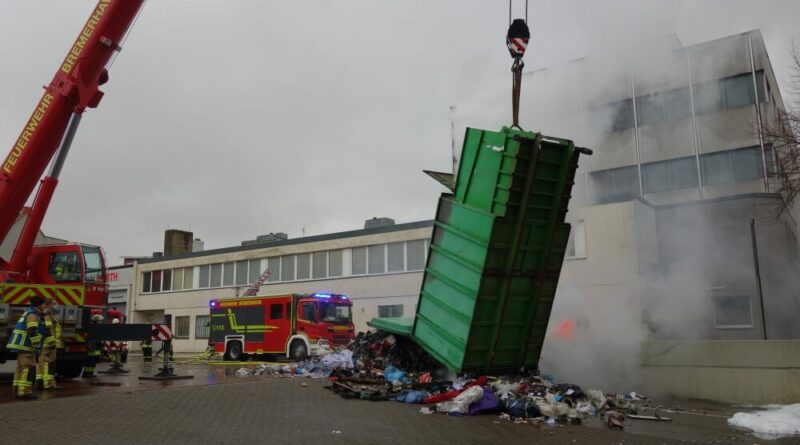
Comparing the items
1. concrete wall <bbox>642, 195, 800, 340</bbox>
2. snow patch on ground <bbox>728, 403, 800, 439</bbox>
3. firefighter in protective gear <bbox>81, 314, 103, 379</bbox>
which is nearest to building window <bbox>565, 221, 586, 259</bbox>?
concrete wall <bbox>642, 195, 800, 340</bbox>

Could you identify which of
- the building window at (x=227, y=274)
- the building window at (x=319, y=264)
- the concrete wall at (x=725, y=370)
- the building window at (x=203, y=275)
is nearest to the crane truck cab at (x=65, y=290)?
the concrete wall at (x=725, y=370)

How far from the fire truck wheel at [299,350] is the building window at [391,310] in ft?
21.7

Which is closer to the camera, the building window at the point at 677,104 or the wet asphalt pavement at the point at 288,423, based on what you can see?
the wet asphalt pavement at the point at 288,423

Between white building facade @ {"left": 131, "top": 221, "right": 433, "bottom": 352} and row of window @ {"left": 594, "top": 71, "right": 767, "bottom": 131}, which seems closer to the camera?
row of window @ {"left": 594, "top": 71, "right": 767, "bottom": 131}

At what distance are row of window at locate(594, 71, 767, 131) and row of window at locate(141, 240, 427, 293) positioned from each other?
1081cm

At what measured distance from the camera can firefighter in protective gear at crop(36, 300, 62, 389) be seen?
8617 mm

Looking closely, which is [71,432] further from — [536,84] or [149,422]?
[536,84]

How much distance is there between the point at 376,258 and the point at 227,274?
9.94m

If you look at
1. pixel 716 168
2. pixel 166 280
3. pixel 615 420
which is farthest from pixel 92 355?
pixel 166 280

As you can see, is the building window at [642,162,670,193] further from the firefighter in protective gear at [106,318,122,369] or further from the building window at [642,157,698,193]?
the firefighter in protective gear at [106,318,122,369]

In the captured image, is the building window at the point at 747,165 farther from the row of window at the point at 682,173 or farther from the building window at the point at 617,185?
the building window at the point at 617,185

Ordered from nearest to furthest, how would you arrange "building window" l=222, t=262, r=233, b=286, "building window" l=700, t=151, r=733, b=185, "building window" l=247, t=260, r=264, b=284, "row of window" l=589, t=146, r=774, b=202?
1. "row of window" l=589, t=146, r=774, b=202
2. "building window" l=700, t=151, r=733, b=185
3. "building window" l=247, t=260, r=264, b=284
4. "building window" l=222, t=262, r=233, b=286

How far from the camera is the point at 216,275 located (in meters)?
31.6

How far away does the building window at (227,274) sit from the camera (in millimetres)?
30953
